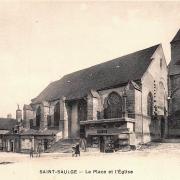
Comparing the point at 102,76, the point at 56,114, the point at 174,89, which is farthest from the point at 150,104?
the point at 56,114

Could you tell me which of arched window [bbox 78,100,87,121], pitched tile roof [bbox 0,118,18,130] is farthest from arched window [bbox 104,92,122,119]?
pitched tile roof [bbox 0,118,18,130]

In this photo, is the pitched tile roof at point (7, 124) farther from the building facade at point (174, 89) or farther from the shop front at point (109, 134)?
the building facade at point (174, 89)

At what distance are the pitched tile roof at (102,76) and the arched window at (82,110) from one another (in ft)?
2.95

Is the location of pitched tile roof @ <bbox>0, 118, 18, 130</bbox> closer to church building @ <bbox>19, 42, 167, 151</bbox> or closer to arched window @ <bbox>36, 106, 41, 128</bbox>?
arched window @ <bbox>36, 106, 41, 128</bbox>

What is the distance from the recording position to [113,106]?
29.4m

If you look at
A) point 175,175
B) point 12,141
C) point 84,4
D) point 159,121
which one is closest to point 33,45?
point 84,4

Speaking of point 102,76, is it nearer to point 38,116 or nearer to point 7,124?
point 38,116

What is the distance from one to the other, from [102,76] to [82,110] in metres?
4.30

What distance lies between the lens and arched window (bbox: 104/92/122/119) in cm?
2880

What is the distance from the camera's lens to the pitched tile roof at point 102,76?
29281 mm

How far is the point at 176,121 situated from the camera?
2859cm

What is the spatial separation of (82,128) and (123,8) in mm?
16023

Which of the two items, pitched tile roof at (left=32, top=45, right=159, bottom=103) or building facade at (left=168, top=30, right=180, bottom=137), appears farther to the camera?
pitched tile roof at (left=32, top=45, right=159, bottom=103)

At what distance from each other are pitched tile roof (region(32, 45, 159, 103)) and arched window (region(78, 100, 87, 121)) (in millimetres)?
901
